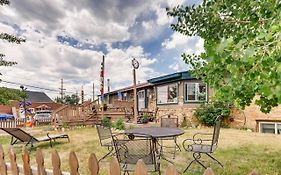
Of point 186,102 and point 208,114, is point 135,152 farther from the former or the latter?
point 186,102

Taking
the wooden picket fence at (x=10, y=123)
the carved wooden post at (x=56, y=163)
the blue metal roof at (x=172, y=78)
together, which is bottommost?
the wooden picket fence at (x=10, y=123)

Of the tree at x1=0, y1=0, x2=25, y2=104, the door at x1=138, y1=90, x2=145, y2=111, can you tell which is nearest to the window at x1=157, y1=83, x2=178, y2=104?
the door at x1=138, y1=90, x2=145, y2=111

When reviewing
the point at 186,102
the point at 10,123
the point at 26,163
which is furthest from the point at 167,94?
the point at 26,163

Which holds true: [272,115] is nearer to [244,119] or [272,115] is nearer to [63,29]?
[244,119]

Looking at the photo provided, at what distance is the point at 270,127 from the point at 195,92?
4.86 m

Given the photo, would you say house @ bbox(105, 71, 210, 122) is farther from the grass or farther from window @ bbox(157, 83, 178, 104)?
the grass

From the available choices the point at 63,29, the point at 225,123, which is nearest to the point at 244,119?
the point at 225,123

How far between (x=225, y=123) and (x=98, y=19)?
31.0ft

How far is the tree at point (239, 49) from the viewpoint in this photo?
1177 mm

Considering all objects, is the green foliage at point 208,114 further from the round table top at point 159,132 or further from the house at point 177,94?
the round table top at point 159,132

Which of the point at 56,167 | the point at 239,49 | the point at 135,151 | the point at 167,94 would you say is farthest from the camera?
the point at 167,94

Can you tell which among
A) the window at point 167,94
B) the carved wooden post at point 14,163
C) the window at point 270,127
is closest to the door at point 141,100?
the window at point 167,94

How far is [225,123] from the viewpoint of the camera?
1297 centimetres

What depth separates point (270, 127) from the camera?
11.4 meters
